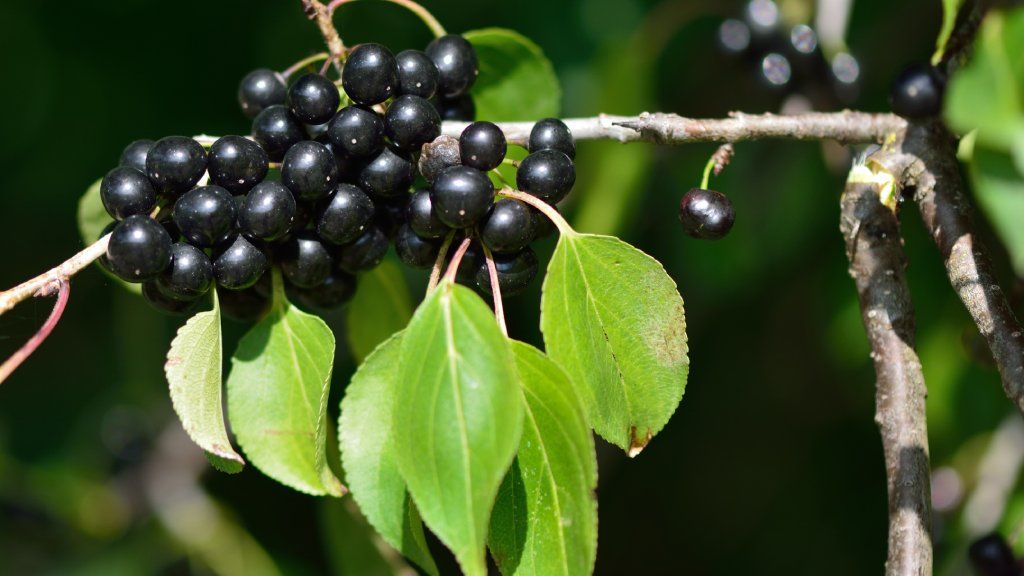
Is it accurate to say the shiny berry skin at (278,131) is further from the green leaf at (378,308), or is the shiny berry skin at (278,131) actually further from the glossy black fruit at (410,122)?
the green leaf at (378,308)

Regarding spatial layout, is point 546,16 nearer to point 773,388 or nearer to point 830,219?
point 830,219

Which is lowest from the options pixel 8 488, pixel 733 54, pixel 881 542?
pixel 8 488

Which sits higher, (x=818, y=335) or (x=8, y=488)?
(x=818, y=335)

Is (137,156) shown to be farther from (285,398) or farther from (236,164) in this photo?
(285,398)

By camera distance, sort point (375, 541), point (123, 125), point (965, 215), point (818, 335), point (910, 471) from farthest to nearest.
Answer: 1. point (818, 335)
2. point (123, 125)
3. point (375, 541)
4. point (965, 215)
5. point (910, 471)

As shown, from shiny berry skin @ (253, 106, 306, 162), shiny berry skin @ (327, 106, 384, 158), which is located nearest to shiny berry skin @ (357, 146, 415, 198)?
shiny berry skin @ (327, 106, 384, 158)

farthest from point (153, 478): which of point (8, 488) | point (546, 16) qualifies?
point (546, 16)

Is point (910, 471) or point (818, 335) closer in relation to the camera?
point (910, 471)
